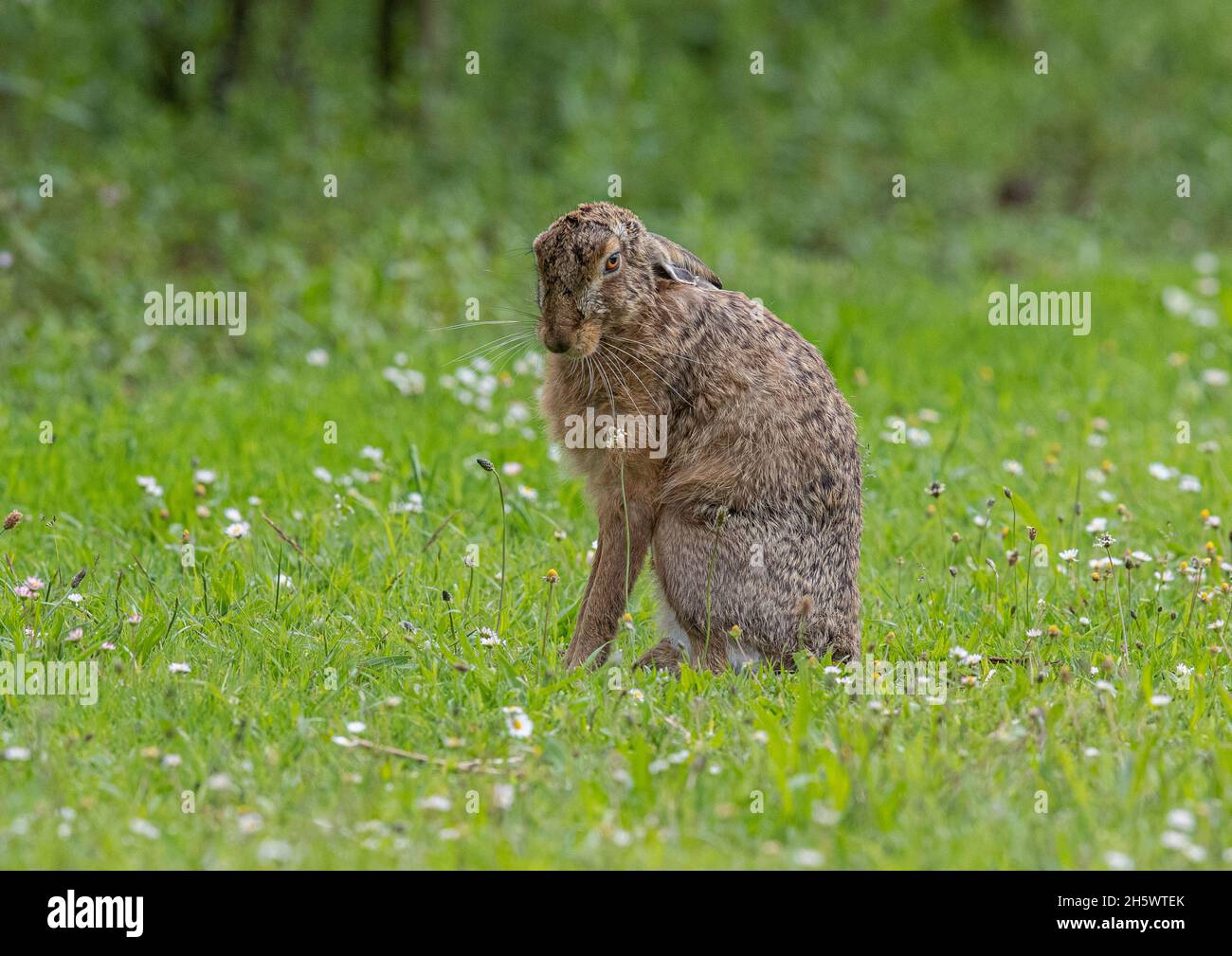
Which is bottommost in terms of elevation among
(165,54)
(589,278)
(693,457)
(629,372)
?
(693,457)

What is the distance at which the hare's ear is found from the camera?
540 centimetres

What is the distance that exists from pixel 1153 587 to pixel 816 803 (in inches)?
103

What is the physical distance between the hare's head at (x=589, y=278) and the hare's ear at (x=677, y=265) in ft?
0.24

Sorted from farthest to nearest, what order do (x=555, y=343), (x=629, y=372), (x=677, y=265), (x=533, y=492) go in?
(x=533, y=492), (x=677, y=265), (x=629, y=372), (x=555, y=343)

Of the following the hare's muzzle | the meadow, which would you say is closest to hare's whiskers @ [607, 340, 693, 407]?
the hare's muzzle

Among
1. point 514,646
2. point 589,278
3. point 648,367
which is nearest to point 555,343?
point 589,278

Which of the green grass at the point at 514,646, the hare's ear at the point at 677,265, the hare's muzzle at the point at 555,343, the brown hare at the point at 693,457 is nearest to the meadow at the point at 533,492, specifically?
the green grass at the point at 514,646

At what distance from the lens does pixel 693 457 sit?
17.5ft

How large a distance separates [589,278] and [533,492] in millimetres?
2003

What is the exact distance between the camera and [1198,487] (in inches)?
281

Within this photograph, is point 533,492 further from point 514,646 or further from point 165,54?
point 165,54

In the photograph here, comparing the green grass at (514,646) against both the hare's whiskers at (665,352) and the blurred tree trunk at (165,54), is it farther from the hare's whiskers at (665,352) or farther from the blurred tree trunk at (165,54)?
the blurred tree trunk at (165,54)

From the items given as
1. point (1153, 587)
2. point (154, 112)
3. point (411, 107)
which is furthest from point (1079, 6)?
point (1153, 587)
